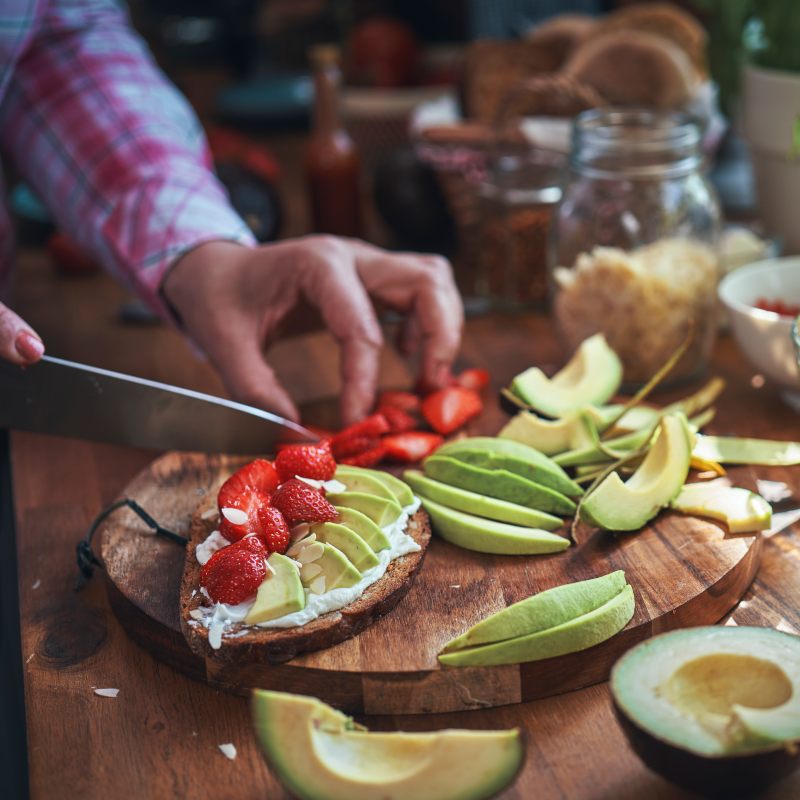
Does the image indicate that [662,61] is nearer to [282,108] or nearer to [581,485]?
[581,485]

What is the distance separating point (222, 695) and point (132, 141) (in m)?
1.08

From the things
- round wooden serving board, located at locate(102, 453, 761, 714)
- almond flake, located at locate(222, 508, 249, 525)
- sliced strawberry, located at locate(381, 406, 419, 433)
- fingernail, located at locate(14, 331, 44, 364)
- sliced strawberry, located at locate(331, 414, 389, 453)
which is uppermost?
fingernail, located at locate(14, 331, 44, 364)

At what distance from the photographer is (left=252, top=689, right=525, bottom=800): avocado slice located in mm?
835

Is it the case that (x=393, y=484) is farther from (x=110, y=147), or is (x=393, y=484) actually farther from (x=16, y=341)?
(x=110, y=147)

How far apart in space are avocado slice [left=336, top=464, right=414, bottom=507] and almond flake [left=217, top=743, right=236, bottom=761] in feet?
1.14

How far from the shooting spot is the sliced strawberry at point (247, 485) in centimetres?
117

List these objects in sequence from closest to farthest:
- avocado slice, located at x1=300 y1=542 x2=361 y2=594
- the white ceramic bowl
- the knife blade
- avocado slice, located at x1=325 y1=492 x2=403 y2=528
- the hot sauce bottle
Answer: avocado slice, located at x1=300 y1=542 x2=361 y2=594 → avocado slice, located at x1=325 y1=492 x2=403 y2=528 → the knife blade → the white ceramic bowl → the hot sauce bottle

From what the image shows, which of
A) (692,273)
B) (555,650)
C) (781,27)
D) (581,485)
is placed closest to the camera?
(555,650)

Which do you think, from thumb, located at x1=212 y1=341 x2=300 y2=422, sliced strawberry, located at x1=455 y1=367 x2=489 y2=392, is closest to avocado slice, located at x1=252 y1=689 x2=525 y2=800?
thumb, located at x1=212 y1=341 x2=300 y2=422

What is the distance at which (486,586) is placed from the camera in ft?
3.81

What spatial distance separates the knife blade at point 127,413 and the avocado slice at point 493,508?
26 cm

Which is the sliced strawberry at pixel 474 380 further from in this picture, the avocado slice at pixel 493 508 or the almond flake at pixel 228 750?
the almond flake at pixel 228 750

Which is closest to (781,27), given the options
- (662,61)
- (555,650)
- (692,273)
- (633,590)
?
(662,61)

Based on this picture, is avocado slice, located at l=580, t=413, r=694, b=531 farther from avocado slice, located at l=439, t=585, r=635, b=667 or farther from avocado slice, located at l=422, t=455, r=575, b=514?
avocado slice, located at l=439, t=585, r=635, b=667
